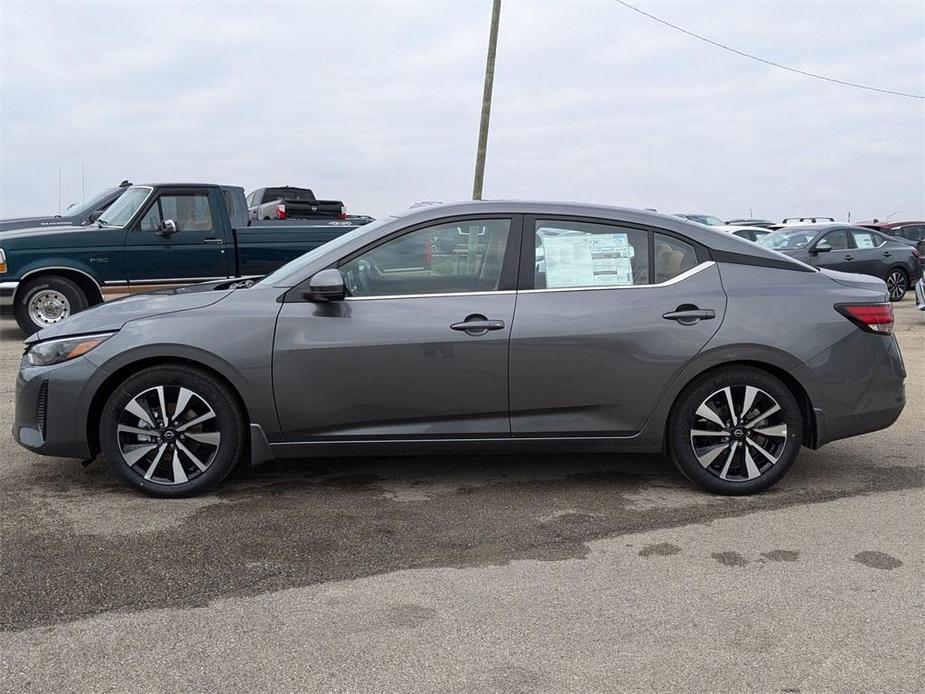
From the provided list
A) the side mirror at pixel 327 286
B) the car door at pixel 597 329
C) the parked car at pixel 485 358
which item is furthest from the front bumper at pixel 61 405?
the car door at pixel 597 329

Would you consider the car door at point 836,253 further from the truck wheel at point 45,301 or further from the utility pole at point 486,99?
the truck wheel at point 45,301

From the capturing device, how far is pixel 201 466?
4.56 meters

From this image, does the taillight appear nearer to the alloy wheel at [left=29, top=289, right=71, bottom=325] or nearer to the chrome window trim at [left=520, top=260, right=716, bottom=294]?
the chrome window trim at [left=520, top=260, right=716, bottom=294]

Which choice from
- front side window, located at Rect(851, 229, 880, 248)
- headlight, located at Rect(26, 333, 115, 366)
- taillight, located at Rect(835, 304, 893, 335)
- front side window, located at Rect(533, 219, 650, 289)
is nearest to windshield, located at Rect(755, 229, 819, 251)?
front side window, located at Rect(851, 229, 880, 248)

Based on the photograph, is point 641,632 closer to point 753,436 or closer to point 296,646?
point 296,646

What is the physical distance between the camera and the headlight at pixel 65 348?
4516mm

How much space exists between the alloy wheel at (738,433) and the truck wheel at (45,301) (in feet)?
27.0

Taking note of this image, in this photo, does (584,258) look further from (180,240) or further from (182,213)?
(182,213)

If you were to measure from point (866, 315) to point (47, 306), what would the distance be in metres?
9.13

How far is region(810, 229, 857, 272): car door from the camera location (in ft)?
54.5

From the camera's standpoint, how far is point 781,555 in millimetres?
3928

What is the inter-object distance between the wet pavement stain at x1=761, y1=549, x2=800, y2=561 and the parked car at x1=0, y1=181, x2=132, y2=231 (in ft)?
33.2

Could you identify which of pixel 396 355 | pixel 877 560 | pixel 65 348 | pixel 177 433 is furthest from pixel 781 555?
pixel 65 348

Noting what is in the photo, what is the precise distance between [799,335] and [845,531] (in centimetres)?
104
